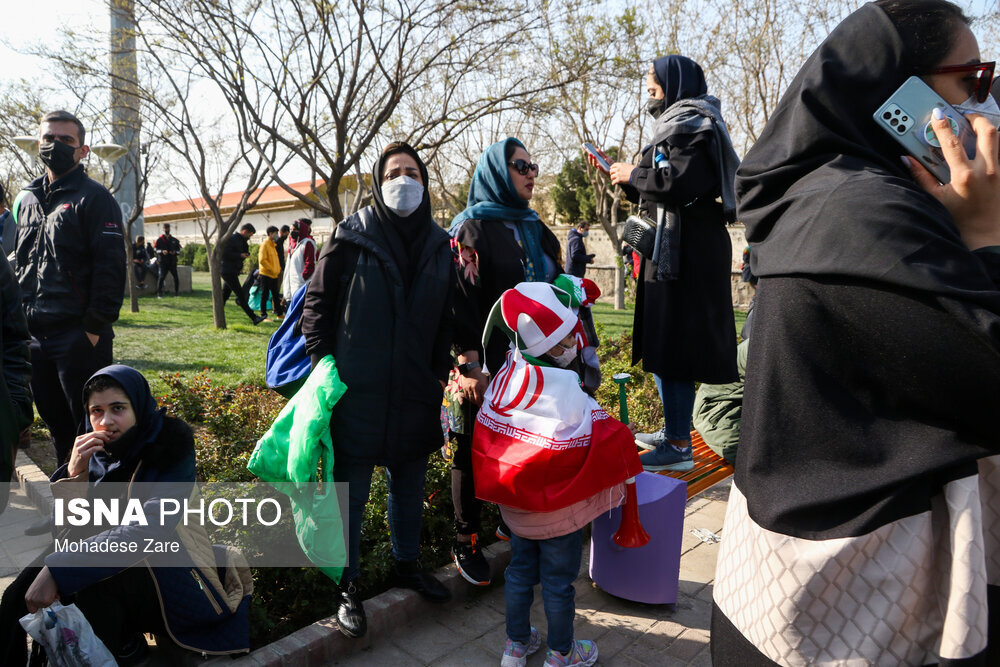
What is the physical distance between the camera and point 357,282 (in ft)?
9.25

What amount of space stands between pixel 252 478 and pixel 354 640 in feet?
4.23

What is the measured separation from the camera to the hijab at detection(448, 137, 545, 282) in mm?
3324

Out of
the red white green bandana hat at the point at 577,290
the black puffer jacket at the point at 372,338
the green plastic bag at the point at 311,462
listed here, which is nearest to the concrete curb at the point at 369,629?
the green plastic bag at the point at 311,462

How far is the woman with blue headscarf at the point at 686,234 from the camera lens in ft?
11.8

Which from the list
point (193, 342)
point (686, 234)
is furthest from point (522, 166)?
point (193, 342)

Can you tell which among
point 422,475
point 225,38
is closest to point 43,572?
point 422,475

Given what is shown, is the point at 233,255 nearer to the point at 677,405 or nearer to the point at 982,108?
the point at 677,405

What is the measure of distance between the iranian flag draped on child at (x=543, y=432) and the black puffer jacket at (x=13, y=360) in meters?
1.84

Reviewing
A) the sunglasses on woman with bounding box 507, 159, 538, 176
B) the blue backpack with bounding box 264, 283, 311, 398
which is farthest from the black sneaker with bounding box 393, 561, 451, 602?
the sunglasses on woman with bounding box 507, 159, 538, 176

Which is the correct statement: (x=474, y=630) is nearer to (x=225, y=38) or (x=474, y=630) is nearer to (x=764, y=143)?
(x=764, y=143)

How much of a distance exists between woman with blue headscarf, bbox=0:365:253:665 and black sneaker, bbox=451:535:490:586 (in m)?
0.99

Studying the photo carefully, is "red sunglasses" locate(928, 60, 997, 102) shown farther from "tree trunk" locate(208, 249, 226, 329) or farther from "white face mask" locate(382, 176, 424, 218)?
"tree trunk" locate(208, 249, 226, 329)

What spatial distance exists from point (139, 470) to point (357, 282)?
3.63 feet

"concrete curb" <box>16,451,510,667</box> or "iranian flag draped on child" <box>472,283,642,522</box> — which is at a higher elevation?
"iranian flag draped on child" <box>472,283,642,522</box>
